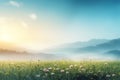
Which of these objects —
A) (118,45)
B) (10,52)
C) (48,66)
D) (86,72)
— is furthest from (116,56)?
(10,52)

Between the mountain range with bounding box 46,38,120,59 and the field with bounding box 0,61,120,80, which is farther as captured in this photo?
the mountain range with bounding box 46,38,120,59

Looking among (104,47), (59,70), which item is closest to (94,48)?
(104,47)

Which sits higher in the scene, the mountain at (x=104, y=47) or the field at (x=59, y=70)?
the mountain at (x=104, y=47)

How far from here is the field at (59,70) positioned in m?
4.67

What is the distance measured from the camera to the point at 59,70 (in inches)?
189

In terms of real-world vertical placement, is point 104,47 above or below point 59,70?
above

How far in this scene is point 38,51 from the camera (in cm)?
497

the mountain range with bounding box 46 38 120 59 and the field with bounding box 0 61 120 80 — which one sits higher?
the mountain range with bounding box 46 38 120 59

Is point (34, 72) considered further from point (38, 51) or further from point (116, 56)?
point (116, 56)

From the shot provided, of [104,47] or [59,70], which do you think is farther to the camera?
[104,47]

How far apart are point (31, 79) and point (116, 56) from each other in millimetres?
1176

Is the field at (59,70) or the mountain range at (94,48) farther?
the mountain range at (94,48)

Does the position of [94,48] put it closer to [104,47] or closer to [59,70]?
[104,47]

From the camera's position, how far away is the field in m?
4.67
